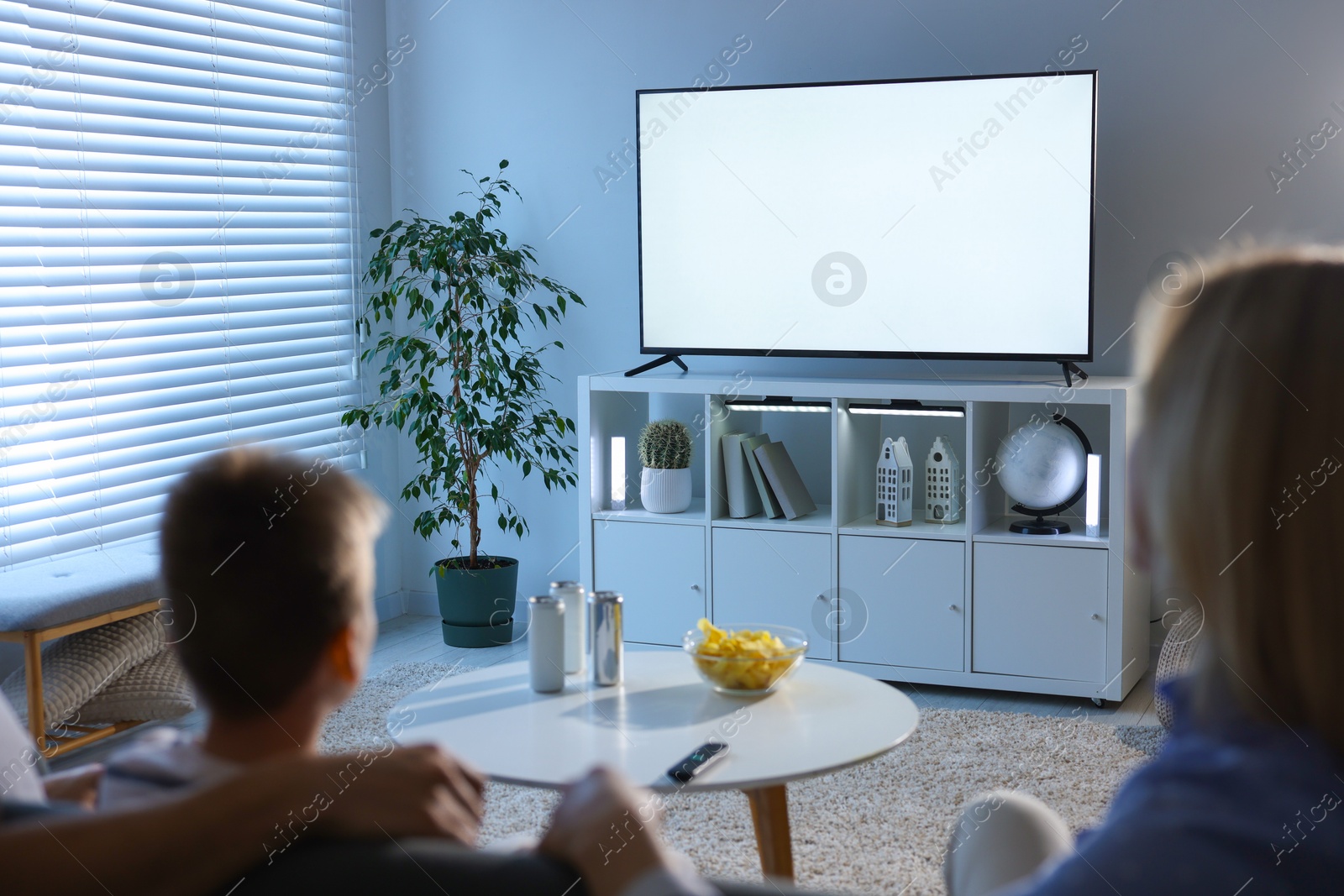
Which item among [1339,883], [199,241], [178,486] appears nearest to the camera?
[1339,883]

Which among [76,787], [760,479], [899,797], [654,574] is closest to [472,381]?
[654,574]

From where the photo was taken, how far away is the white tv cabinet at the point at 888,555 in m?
3.29

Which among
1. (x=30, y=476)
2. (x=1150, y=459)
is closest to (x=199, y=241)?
(x=30, y=476)

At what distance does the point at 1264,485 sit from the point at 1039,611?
107 inches

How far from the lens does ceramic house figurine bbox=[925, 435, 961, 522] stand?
354 centimetres

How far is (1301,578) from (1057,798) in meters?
2.15

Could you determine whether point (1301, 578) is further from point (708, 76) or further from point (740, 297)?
point (708, 76)

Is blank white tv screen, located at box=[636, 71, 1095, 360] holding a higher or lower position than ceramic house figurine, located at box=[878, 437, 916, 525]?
higher

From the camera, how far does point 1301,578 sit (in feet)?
2.29

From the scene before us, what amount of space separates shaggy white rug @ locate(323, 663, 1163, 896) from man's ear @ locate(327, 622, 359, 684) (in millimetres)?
1375

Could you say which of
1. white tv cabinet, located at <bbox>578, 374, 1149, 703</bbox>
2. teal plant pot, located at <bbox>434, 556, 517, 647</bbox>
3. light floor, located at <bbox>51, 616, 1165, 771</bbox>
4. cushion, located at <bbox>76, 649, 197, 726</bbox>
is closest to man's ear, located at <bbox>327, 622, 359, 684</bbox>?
light floor, located at <bbox>51, 616, 1165, 771</bbox>

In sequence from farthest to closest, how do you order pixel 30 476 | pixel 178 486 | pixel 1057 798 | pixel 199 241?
1. pixel 199 241
2. pixel 30 476
3. pixel 1057 798
4. pixel 178 486

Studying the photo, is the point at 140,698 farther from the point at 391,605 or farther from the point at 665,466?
the point at 665,466

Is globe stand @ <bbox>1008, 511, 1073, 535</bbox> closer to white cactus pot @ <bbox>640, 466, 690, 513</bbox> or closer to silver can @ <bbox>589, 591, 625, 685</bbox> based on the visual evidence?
white cactus pot @ <bbox>640, 466, 690, 513</bbox>
